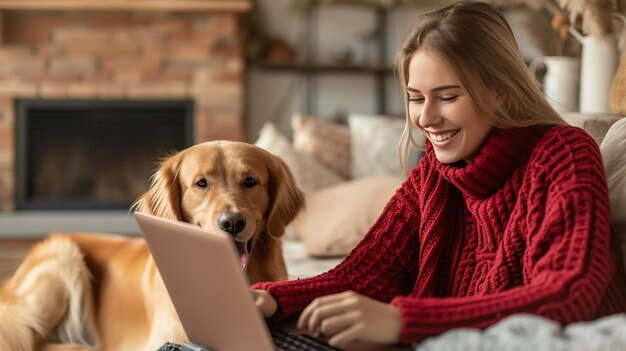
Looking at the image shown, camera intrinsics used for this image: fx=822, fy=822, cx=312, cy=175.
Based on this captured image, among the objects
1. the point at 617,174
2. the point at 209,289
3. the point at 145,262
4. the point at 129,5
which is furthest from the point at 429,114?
the point at 129,5

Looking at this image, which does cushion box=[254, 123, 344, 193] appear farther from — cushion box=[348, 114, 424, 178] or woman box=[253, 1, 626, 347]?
woman box=[253, 1, 626, 347]

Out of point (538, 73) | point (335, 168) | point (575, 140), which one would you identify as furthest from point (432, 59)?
point (335, 168)

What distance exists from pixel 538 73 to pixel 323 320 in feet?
6.85

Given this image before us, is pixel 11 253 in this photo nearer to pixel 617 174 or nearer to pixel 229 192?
pixel 229 192

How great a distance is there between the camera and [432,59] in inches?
50.9

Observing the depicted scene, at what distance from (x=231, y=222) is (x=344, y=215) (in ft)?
3.62

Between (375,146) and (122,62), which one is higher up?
(122,62)

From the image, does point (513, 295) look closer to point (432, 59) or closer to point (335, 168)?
point (432, 59)

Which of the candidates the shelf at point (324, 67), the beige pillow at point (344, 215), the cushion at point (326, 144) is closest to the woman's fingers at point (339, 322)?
the beige pillow at point (344, 215)

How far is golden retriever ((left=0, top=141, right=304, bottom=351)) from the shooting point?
1.79m

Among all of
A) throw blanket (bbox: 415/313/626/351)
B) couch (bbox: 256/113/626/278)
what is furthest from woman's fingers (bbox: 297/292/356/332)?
couch (bbox: 256/113/626/278)

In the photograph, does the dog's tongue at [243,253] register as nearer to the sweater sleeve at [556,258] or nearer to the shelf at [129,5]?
the sweater sleeve at [556,258]

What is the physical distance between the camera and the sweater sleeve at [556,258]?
3.37ft

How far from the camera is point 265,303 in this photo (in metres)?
1.22
